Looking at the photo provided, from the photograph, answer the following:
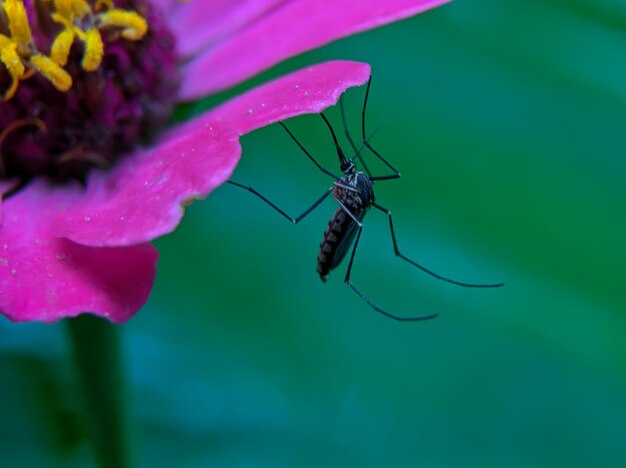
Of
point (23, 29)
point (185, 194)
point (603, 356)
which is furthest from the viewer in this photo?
point (603, 356)

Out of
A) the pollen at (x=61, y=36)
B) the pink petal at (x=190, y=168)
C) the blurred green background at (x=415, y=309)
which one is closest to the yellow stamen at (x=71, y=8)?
the pollen at (x=61, y=36)

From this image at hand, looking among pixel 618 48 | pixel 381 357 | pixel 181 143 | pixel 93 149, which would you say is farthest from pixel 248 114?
pixel 618 48

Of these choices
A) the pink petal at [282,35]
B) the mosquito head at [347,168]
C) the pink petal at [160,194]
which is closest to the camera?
the pink petal at [160,194]

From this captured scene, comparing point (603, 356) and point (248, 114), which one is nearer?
point (248, 114)

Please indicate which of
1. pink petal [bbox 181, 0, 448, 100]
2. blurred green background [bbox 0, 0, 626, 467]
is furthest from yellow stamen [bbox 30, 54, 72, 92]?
blurred green background [bbox 0, 0, 626, 467]

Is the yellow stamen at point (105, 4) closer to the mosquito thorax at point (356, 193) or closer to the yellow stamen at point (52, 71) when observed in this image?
the yellow stamen at point (52, 71)

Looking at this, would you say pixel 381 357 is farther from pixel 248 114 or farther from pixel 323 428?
pixel 248 114

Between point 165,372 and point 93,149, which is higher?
point 93,149

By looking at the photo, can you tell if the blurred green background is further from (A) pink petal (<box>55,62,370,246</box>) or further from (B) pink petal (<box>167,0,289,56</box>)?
(A) pink petal (<box>55,62,370,246</box>)

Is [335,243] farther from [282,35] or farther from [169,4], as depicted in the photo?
[169,4]
